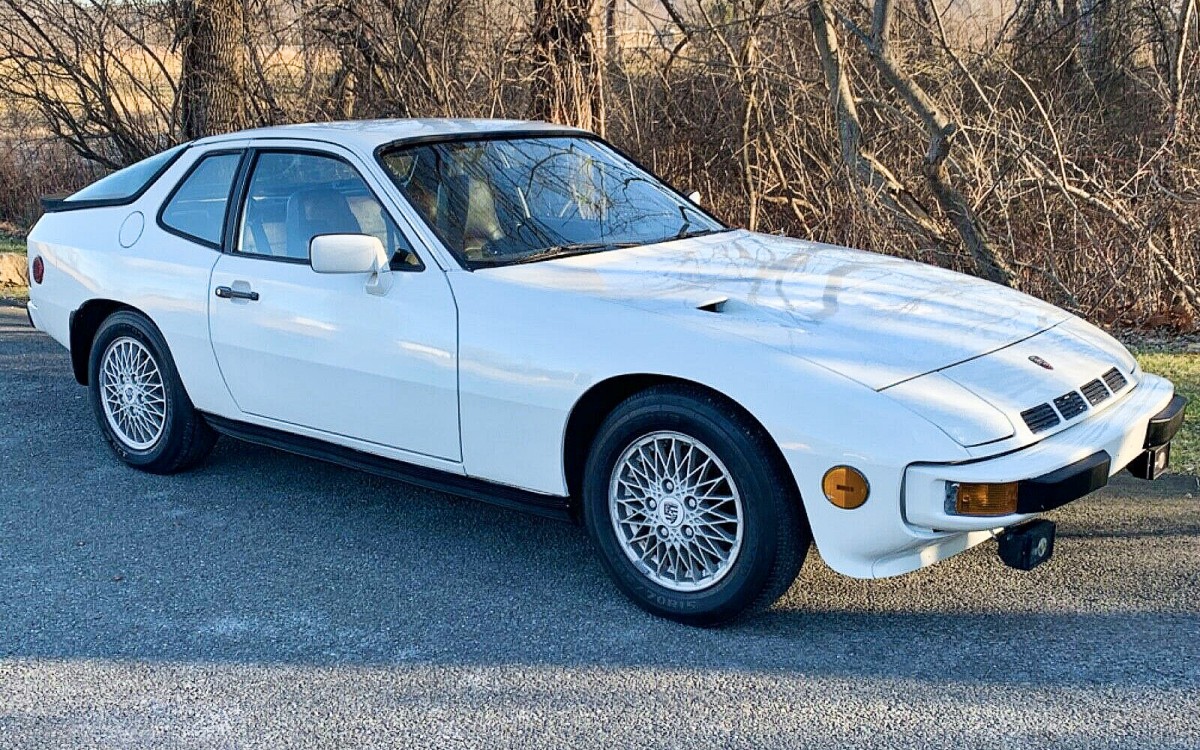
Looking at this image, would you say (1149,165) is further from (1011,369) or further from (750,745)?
(750,745)

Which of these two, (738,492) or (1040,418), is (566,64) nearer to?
(738,492)

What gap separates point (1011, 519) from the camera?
3609 millimetres

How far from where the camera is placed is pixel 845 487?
3637 mm

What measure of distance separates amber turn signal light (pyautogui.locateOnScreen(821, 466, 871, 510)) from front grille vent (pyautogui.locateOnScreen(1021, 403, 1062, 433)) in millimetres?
566

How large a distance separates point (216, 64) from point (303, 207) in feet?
23.1

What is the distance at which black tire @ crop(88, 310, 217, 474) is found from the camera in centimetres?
565

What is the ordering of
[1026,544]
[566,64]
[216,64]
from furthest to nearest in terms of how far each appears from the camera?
[216,64]
[566,64]
[1026,544]

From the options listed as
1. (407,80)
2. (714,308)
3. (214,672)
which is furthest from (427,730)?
(407,80)

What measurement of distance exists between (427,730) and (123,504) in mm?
2662

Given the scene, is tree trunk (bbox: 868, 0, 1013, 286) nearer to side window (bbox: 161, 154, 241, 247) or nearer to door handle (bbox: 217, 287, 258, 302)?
side window (bbox: 161, 154, 241, 247)

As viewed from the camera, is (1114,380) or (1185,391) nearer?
(1114,380)

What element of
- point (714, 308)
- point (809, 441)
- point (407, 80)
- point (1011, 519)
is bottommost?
point (1011, 519)

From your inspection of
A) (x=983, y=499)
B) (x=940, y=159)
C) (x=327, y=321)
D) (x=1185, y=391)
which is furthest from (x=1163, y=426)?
(x=940, y=159)

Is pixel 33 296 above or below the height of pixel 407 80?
below
